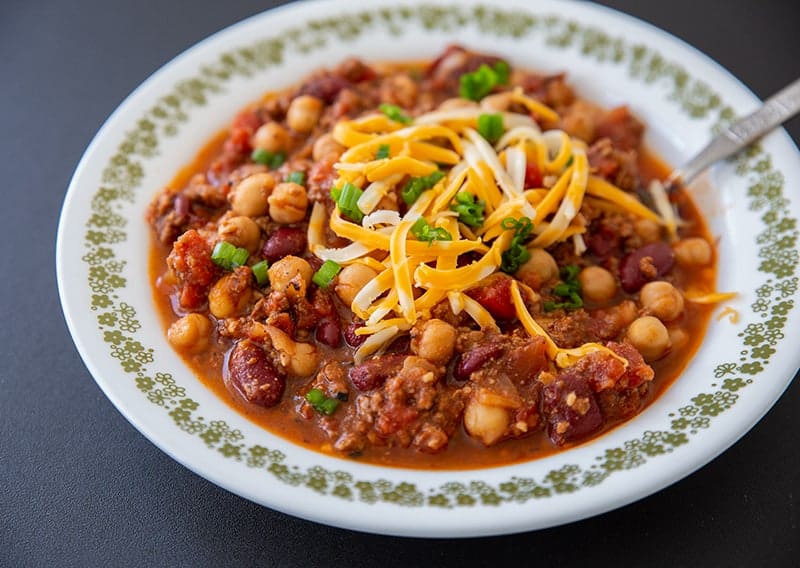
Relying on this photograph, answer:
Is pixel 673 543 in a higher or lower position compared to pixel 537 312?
lower

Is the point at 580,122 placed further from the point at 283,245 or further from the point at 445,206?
the point at 283,245

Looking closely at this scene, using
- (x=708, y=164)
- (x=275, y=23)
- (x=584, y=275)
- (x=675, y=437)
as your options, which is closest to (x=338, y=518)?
(x=675, y=437)

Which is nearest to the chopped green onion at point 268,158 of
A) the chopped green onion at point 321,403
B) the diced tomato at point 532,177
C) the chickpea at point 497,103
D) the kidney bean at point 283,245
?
the kidney bean at point 283,245

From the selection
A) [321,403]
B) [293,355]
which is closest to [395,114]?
[293,355]

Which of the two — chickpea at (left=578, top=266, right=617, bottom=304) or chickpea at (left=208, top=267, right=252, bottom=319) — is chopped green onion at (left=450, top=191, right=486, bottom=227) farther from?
chickpea at (left=208, top=267, right=252, bottom=319)

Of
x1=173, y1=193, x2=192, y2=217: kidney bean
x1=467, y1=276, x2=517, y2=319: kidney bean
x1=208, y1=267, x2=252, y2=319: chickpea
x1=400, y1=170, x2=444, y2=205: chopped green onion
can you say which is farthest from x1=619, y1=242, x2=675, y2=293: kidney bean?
x1=173, y1=193, x2=192, y2=217: kidney bean

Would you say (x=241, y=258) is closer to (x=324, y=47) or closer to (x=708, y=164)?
(x=324, y=47)

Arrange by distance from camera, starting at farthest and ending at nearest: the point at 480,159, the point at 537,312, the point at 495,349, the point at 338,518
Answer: the point at 480,159
the point at 537,312
the point at 495,349
the point at 338,518
